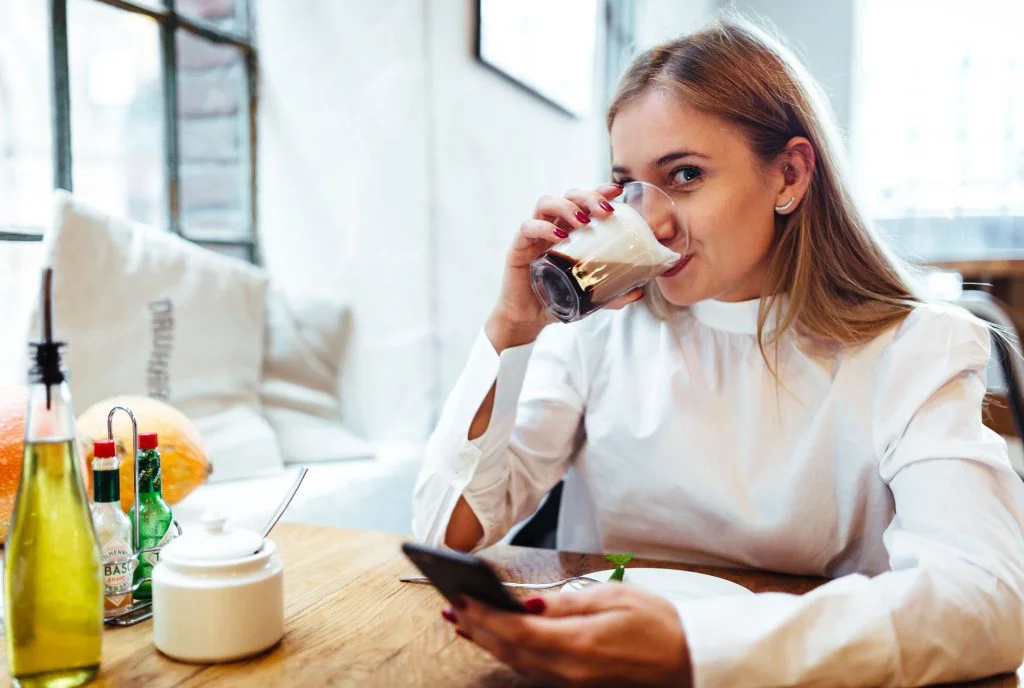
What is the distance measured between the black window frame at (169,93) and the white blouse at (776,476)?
102cm

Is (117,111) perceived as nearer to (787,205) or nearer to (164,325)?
(164,325)

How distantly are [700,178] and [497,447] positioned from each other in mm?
431

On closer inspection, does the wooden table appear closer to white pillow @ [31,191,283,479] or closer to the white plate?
the white plate

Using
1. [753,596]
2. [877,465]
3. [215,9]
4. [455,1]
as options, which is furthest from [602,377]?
[215,9]

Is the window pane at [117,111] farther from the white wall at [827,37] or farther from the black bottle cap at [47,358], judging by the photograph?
the white wall at [827,37]

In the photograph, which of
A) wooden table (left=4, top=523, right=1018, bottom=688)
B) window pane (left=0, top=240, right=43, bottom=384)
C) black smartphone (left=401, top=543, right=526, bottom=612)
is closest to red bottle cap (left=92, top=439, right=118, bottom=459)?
wooden table (left=4, top=523, right=1018, bottom=688)

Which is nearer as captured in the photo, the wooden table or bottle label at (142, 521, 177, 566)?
the wooden table

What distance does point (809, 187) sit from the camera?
1.14 meters

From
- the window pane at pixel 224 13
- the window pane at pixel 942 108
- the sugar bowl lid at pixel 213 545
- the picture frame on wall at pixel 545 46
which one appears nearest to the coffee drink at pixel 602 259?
the sugar bowl lid at pixel 213 545

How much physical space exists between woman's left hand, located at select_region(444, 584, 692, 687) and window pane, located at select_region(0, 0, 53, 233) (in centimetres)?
132

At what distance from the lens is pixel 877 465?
1010mm

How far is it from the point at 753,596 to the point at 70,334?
1184 mm

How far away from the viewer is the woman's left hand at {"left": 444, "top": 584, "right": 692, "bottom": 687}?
0.60 meters

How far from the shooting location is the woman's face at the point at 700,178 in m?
1.04
